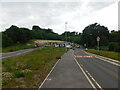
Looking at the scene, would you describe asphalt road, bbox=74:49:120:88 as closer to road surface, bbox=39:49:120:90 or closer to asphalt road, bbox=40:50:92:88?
road surface, bbox=39:49:120:90

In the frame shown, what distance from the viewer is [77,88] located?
852 centimetres

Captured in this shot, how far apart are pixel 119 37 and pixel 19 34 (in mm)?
57226

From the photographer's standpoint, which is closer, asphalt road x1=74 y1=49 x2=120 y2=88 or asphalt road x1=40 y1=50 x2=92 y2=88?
asphalt road x1=40 y1=50 x2=92 y2=88

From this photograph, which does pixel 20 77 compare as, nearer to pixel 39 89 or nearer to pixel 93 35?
pixel 39 89

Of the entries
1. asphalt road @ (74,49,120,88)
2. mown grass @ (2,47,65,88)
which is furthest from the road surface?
mown grass @ (2,47,65,88)

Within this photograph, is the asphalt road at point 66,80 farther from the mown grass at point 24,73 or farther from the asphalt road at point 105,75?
the asphalt road at point 105,75

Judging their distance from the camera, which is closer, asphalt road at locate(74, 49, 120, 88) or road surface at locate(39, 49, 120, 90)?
road surface at locate(39, 49, 120, 90)

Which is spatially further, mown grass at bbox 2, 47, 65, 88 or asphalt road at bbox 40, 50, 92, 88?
mown grass at bbox 2, 47, 65, 88

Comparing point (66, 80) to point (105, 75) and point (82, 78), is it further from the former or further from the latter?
point (105, 75)

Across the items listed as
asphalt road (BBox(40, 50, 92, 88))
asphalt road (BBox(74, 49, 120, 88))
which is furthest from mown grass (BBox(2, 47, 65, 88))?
asphalt road (BBox(74, 49, 120, 88))

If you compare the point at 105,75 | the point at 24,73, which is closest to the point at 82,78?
the point at 105,75

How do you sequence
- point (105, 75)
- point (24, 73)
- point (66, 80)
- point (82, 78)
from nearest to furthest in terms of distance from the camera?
1. point (66, 80)
2. point (82, 78)
3. point (24, 73)
4. point (105, 75)

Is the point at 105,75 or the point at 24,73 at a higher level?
the point at 24,73

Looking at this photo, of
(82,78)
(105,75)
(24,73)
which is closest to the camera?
(82,78)
